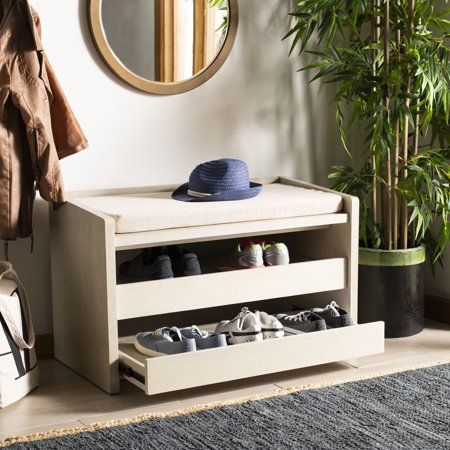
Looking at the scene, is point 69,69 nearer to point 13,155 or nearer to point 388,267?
point 13,155

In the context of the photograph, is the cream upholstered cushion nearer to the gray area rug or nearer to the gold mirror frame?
the gold mirror frame

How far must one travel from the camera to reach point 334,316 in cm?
310

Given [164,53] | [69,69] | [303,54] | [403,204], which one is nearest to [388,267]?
[403,204]

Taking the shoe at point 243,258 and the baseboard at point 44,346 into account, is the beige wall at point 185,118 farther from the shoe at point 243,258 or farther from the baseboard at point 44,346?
the shoe at point 243,258

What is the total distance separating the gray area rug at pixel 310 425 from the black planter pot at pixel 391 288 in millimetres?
573

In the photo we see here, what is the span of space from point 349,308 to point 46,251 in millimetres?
1107

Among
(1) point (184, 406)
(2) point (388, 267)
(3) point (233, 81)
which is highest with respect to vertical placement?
(3) point (233, 81)

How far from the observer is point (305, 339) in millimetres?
2957

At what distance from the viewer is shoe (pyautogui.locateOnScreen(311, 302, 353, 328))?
3.09m

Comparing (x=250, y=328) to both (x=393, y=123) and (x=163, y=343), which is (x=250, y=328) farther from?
(x=393, y=123)

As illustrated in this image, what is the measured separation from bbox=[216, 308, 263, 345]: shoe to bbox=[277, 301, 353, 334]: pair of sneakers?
17 cm

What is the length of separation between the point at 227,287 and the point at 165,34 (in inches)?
37.9

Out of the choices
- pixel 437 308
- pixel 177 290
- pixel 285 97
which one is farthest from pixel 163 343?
pixel 437 308

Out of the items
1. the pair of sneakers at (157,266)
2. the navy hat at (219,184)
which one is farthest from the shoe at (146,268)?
the navy hat at (219,184)
